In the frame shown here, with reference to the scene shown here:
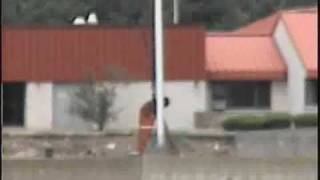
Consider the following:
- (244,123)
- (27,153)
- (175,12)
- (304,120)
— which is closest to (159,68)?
(27,153)

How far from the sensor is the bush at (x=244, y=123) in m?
37.7

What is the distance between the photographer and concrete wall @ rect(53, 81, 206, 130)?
137 feet

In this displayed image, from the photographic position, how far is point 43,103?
42.1m

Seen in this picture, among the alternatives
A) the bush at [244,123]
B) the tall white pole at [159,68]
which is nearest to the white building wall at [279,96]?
the bush at [244,123]

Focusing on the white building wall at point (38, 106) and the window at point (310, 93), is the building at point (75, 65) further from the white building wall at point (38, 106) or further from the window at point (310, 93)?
the window at point (310, 93)

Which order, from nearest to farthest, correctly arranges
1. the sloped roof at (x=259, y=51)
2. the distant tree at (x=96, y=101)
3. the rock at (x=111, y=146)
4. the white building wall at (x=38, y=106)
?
1. the rock at (x=111, y=146)
2. the distant tree at (x=96, y=101)
3. the white building wall at (x=38, y=106)
4. the sloped roof at (x=259, y=51)

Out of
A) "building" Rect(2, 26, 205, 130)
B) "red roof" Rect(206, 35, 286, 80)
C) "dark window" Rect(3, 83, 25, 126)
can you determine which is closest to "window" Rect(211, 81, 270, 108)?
"red roof" Rect(206, 35, 286, 80)

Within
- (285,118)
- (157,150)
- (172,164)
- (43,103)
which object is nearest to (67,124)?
(43,103)

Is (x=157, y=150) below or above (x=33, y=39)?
below

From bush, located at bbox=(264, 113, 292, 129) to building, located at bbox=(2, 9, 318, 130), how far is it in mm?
3117

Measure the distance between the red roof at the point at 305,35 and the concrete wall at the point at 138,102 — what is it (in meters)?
4.32

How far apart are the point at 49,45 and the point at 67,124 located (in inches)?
126

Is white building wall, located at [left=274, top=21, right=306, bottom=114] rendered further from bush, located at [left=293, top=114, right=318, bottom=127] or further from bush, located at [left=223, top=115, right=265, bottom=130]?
bush, located at [left=223, top=115, right=265, bottom=130]

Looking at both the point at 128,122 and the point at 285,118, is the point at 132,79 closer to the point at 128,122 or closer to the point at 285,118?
the point at 128,122
